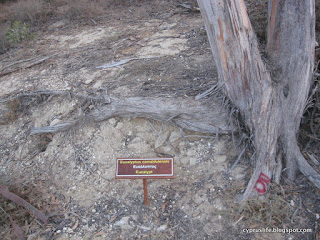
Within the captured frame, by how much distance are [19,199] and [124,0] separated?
5.88 meters

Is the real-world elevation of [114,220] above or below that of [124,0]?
below

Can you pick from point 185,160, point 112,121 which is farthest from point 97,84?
point 185,160

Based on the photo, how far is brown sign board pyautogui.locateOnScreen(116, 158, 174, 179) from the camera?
3273 mm

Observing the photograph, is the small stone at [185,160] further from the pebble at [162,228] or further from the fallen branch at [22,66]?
the fallen branch at [22,66]

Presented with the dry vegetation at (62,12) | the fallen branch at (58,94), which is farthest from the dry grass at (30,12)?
the fallen branch at (58,94)

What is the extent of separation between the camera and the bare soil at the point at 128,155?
346cm

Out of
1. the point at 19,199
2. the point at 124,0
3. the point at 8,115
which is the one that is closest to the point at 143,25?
the point at 124,0

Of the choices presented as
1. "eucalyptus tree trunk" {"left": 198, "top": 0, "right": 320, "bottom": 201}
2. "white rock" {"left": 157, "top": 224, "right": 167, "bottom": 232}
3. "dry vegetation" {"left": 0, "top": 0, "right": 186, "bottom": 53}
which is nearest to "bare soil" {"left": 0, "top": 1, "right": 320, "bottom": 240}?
"white rock" {"left": 157, "top": 224, "right": 167, "bottom": 232}

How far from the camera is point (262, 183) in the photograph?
360 cm

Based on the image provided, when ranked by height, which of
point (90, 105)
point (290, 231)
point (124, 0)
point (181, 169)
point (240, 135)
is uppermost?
point (124, 0)

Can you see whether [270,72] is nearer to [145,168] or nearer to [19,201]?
[145,168]

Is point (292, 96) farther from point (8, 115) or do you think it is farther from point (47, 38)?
point (47, 38)

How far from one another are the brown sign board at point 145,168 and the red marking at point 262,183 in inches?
44.1

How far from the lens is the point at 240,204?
11.5ft
